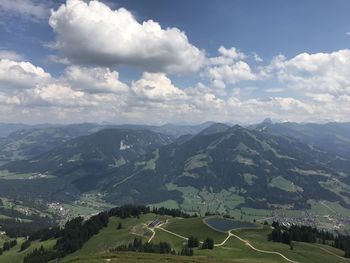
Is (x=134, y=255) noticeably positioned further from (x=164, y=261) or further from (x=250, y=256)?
(x=250, y=256)

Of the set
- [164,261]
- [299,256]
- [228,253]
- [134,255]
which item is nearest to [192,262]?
[164,261]

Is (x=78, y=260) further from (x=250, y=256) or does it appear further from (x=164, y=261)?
(x=250, y=256)

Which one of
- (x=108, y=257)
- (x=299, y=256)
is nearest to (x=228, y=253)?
(x=299, y=256)

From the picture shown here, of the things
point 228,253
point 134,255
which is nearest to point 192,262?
point 134,255

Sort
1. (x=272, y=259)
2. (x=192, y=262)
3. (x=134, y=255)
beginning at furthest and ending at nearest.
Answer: (x=272, y=259) → (x=134, y=255) → (x=192, y=262)

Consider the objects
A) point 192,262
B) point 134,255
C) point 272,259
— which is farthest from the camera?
point 272,259

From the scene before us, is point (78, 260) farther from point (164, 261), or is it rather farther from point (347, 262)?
point (347, 262)

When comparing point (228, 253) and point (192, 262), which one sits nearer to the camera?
point (192, 262)

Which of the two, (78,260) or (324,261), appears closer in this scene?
(78,260)
